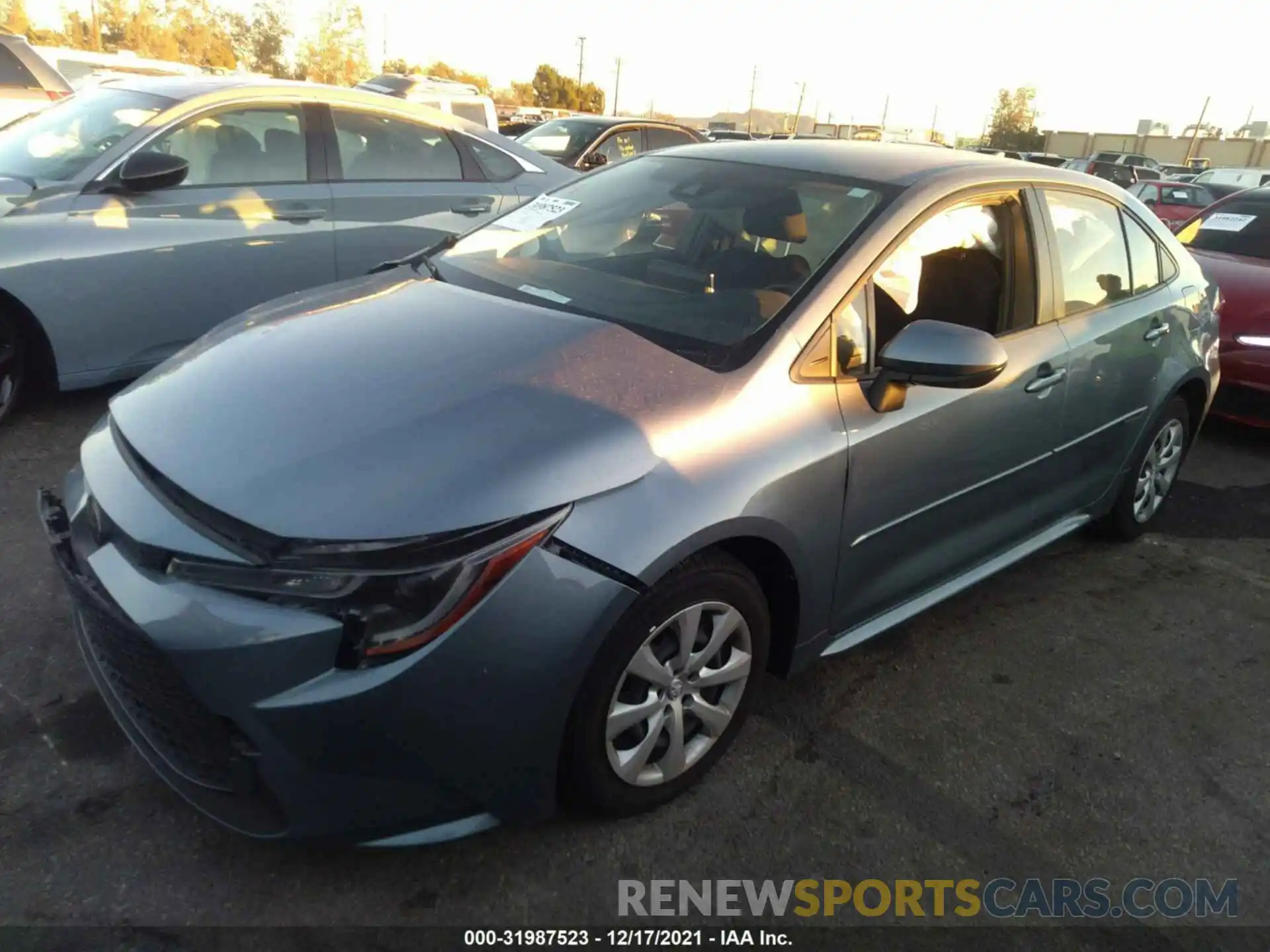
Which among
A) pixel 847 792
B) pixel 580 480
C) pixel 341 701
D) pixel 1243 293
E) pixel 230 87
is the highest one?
pixel 230 87

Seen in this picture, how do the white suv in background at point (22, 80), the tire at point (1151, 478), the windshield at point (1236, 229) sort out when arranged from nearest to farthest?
the tire at point (1151, 478) < the windshield at point (1236, 229) < the white suv in background at point (22, 80)

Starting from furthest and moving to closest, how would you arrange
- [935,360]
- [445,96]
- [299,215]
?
[445,96] < [299,215] < [935,360]

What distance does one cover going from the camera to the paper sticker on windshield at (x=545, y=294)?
8.98 ft

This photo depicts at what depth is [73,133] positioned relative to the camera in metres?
4.68

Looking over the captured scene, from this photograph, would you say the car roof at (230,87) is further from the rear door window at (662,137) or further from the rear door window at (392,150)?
the rear door window at (662,137)

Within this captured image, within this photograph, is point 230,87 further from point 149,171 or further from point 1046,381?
point 1046,381

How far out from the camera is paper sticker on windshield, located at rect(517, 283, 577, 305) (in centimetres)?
274

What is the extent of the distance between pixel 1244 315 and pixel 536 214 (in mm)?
4562

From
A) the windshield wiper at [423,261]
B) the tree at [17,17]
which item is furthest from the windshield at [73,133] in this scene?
the tree at [17,17]

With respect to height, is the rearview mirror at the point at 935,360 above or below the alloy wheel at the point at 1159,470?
above

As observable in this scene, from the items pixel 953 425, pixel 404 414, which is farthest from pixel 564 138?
pixel 404 414

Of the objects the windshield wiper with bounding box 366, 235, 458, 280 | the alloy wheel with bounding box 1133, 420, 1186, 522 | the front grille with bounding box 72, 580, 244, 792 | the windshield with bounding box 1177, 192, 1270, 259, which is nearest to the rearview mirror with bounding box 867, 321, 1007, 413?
the windshield wiper with bounding box 366, 235, 458, 280

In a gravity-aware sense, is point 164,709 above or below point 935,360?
below

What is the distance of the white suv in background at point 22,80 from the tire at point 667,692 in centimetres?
921
